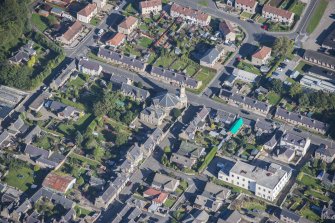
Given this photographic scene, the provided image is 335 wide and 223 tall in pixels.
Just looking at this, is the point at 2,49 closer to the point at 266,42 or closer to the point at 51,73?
the point at 51,73

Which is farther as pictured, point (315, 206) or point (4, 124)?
point (4, 124)

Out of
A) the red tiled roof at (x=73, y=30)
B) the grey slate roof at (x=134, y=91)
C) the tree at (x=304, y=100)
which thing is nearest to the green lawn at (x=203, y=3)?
the red tiled roof at (x=73, y=30)

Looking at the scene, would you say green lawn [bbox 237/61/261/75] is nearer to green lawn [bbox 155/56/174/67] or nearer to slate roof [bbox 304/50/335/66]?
slate roof [bbox 304/50/335/66]

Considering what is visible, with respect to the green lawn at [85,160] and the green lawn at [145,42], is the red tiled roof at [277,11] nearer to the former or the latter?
the green lawn at [145,42]

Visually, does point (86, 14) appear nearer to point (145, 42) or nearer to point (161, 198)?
point (145, 42)

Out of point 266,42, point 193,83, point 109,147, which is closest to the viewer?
point 109,147

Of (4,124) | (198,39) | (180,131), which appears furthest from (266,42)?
(4,124)

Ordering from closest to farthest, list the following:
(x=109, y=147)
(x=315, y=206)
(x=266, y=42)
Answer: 1. (x=315, y=206)
2. (x=109, y=147)
3. (x=266, y=42)


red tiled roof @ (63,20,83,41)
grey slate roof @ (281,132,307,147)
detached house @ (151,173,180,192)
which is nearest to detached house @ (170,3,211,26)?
red tiled roof @ (63,20,83,41)
